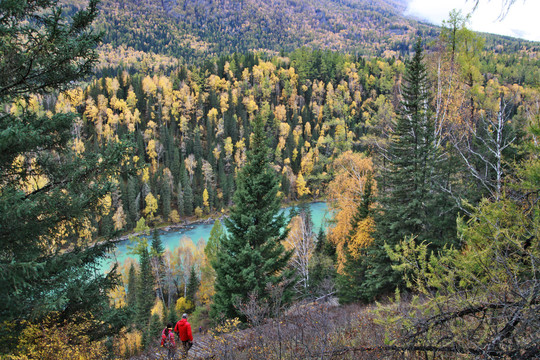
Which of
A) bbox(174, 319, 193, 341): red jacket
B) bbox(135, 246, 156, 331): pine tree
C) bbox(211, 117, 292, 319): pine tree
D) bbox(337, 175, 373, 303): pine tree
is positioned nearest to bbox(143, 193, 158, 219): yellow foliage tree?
bbox(135, 246, 156, 331): pine tree

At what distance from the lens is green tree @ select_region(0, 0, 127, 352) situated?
4.53 m

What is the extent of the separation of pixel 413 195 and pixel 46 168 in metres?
11.3

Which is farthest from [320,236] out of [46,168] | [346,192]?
[46,168]

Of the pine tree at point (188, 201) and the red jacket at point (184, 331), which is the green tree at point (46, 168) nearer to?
the red jacket at point (184, 331)

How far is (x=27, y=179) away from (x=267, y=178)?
8.67 meters

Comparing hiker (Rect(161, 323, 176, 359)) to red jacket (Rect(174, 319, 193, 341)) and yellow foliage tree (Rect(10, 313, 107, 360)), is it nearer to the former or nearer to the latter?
red jacket (Rect(174, 319, 193, 341))

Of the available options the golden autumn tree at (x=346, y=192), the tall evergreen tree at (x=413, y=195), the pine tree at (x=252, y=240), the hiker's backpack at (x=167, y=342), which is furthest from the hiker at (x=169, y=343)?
the golden autumn tree at (x=346, y=192)

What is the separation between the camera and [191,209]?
64062 millimetres

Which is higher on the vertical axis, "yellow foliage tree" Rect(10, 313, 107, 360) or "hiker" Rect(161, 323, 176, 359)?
"yellow foliage tree" Rect(10, 313, 107, 360)

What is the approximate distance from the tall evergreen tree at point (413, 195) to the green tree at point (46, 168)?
31.7 feet

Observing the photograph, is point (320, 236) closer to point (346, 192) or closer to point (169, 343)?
point (346, 192)

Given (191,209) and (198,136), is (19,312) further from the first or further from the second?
(198,136)

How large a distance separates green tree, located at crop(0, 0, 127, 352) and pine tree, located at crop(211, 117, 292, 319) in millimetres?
6244

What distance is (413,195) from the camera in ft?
37.1
